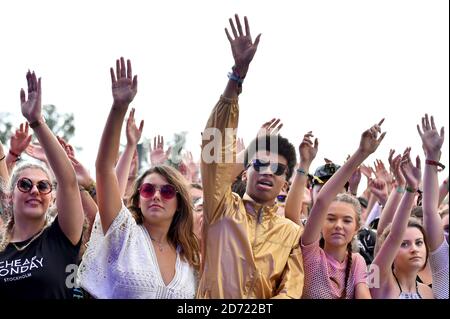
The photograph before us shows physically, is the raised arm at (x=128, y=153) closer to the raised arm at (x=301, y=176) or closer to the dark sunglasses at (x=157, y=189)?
the dark sunglasses at (x=157, y=189)

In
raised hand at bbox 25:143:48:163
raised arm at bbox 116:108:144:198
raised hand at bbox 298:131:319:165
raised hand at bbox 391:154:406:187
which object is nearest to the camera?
raised hand at bbox 298:131:319:165

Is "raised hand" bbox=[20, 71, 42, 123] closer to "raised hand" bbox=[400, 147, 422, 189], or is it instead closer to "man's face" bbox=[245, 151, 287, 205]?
"man's face" bbox=[245, 151, 287, 205]

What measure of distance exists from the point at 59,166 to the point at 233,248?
3.61 feet

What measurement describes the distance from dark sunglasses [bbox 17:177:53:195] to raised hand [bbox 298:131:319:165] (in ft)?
5.36

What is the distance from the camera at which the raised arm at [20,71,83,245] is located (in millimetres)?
4145

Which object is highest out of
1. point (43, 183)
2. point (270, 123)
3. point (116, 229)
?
point (270, 123)

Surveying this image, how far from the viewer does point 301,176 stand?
4.86 m

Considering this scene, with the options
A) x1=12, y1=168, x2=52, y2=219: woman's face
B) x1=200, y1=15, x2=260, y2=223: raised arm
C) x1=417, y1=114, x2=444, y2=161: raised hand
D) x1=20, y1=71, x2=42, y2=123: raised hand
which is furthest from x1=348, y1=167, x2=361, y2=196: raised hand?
x1=20, y1=71, x2=42, y2=123: raised hand

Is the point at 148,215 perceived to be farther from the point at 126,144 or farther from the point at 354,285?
the point at 354,285

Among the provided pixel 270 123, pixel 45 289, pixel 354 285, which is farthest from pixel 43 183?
pixel 354 285

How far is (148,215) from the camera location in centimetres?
431

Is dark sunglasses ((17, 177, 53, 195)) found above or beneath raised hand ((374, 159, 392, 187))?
beneath
